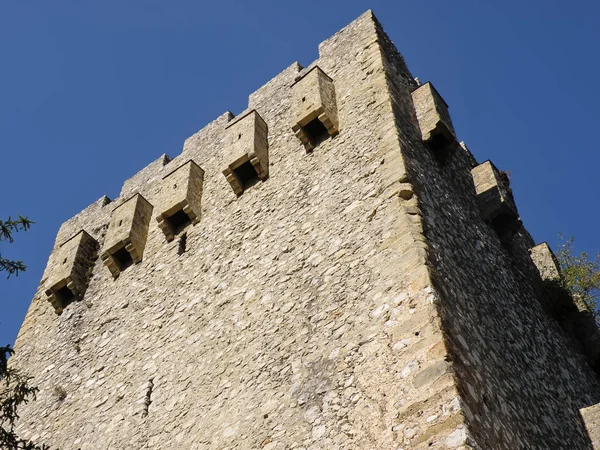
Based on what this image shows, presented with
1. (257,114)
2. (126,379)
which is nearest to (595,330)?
(257,114)

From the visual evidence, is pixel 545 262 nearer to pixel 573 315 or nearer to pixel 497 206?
pixel 573 315

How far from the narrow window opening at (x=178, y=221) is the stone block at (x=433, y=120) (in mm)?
3246

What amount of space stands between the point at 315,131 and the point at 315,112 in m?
0.26

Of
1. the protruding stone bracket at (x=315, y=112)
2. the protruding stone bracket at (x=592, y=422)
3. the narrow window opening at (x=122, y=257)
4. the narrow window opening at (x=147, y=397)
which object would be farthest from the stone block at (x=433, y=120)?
the narrow window opening at (x=122, y=257)

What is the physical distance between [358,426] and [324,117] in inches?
172

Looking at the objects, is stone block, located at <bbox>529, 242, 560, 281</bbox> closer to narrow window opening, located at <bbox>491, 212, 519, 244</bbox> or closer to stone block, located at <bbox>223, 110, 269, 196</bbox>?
narrow window opening, located at <bbox>491, 212, 519, 244</bbox>

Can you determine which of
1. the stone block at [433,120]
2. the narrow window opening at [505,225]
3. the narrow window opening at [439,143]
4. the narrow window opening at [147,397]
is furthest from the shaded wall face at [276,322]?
the narrow window opening at [505,225]

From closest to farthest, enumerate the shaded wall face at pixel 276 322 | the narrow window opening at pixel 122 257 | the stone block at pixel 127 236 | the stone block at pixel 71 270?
the shaded wall face at pixel 276 322 → the stone block at pixel 127 236 → the narrow window opening at pixel 122 257 → the stone block at pixel 71 270

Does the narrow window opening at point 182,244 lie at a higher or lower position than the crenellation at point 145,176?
lower

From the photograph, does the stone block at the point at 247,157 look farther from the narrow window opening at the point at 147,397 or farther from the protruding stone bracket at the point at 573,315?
the protruding stone bracket at the point at 573,315

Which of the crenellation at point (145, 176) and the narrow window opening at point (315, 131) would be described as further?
the crenellation at point (145, 176)

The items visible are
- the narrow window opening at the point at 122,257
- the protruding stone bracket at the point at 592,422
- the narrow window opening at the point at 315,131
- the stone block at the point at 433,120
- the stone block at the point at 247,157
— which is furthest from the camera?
the narrow window opening at the point at 122,257

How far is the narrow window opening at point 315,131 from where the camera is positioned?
32.2 feet

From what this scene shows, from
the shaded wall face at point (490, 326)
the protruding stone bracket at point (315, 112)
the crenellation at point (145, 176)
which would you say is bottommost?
the shaded wall face at point (490, 326)
